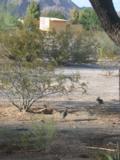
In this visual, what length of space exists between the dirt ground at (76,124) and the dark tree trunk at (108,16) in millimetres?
1991

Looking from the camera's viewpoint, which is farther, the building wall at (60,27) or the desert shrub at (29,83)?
the building wall at (60,27)

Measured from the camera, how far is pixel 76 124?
43.9ft

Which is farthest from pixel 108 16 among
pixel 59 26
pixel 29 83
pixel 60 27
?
pixel 59 26

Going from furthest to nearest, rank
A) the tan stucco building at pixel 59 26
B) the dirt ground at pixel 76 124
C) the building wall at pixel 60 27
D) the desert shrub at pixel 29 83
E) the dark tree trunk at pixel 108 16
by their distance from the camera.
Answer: the tan stucco building at pixel 59 26, the building wall at pixel 60 27, the desert shrub at pixel 29 83, the dirt ground at pixel 76 124, the dark tree trunk at pixel 108 16

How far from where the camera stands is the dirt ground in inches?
399

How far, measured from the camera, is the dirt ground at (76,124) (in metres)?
10.1

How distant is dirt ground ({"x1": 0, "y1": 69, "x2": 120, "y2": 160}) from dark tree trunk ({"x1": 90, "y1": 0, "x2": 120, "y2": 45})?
6.53 feet

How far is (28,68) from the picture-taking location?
14945 millimetres

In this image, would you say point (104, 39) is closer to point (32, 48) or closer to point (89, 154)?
point (32, 48)

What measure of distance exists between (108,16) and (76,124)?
4.27m

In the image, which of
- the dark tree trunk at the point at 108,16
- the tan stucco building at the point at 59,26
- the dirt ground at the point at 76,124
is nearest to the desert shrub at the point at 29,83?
the dirt ground at the point at 76,124

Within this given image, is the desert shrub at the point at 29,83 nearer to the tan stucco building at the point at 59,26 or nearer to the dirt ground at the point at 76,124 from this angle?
the dirt ground at the point at 76,124

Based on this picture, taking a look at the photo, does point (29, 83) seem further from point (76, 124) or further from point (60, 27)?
point (60, 27)

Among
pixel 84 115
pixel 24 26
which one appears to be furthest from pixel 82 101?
pixel 24 26
